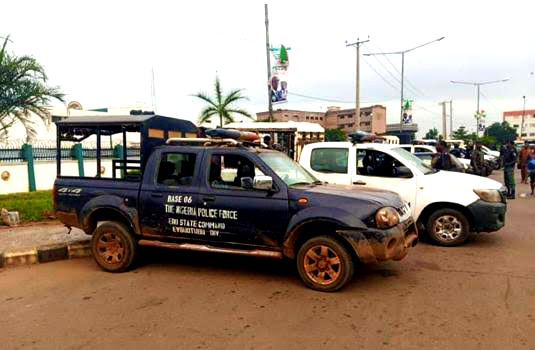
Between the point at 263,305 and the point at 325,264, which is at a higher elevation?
the point at 325,264

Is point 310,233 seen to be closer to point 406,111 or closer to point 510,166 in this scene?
point 510,166

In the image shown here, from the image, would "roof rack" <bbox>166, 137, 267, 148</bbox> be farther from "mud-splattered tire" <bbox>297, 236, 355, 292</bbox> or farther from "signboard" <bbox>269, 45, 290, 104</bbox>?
"signboard" <bbox>269, 45, 290, 104</bbox>

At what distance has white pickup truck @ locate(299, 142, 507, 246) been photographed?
22.8ft

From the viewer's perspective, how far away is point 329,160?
26.2 feet

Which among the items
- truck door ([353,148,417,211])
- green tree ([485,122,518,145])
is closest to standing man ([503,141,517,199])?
truck door ([353,148,417,211])

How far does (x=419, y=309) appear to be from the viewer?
14.4 ft

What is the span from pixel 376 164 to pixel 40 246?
552cm

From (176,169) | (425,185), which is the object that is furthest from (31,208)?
(425,185)

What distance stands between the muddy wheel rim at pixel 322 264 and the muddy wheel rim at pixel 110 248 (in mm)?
2541

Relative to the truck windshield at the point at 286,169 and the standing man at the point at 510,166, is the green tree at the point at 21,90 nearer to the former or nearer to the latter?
the truck windshield at the point at 286,169

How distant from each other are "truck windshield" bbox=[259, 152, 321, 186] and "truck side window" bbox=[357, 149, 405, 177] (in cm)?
206

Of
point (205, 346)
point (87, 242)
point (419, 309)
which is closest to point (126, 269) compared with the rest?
point (87, 242)

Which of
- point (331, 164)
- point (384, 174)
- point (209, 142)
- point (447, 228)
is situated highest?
point (209, 142)

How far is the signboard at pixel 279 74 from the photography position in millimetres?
18531
